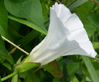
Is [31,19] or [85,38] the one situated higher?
[31,19]

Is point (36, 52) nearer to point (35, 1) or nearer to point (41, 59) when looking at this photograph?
point (41, 59)

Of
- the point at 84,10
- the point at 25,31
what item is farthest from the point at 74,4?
the point at 25,31

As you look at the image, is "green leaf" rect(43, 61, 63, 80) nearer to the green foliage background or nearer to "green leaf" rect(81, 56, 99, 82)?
the green foliage background

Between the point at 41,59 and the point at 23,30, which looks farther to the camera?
the point at 23,30

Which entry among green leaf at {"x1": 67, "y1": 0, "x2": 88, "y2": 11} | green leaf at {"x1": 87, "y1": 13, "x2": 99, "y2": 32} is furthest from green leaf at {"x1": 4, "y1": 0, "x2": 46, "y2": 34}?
green leaf at {"x1": 87, "y1": 13, "x2": 99, "y2": 32}

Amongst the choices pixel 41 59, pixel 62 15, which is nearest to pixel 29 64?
pixel 41 59
